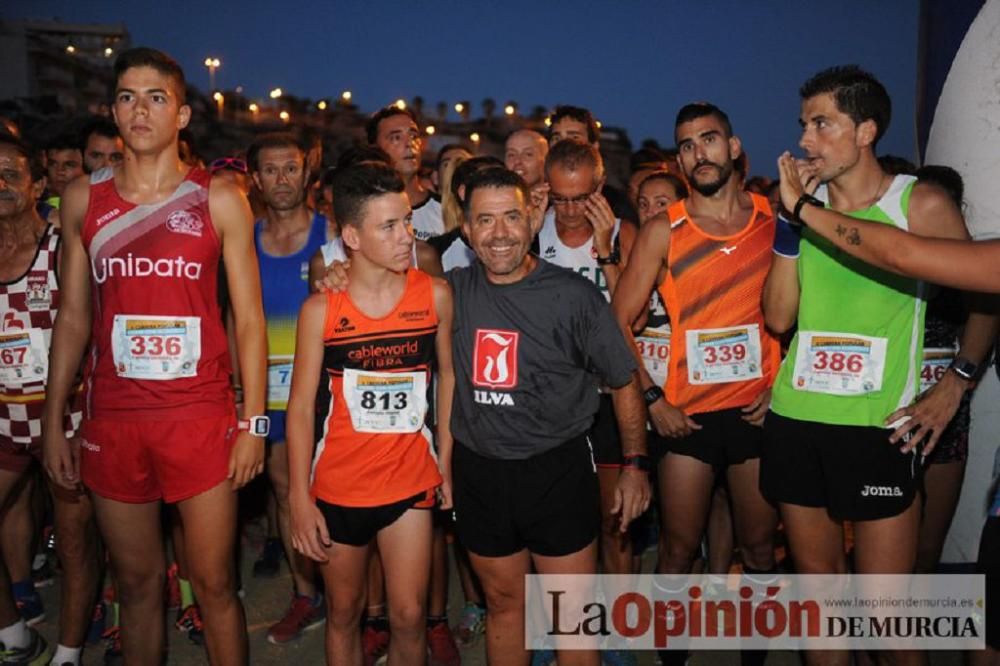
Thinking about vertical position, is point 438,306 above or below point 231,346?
above

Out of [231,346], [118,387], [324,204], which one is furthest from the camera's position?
[324,204]

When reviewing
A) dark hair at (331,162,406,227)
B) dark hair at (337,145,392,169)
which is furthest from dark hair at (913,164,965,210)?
dark hair at (337,145,392,169)

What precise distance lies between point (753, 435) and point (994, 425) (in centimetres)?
158

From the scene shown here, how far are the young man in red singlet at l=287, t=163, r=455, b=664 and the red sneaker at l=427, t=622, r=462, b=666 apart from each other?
0.98m

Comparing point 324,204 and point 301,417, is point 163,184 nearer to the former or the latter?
point 301,417

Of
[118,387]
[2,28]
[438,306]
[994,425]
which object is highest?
[2,28]

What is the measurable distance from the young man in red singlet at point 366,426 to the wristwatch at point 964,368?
7.45 feet

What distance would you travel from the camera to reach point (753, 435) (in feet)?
13.2

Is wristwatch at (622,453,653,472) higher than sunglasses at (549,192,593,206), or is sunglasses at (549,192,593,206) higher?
sunglasses at (549,192,593,206)

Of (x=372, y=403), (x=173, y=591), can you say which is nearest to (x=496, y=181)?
(x=372, y=403)

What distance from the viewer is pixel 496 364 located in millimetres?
3346

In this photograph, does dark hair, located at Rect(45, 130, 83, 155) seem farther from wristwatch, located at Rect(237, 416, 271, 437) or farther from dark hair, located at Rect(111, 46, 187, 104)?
wristwatch, located at Rect(237, 416, 271, 437)

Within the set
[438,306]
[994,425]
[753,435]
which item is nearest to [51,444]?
[438,306]

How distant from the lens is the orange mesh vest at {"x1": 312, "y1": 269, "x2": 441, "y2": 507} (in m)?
3.31
